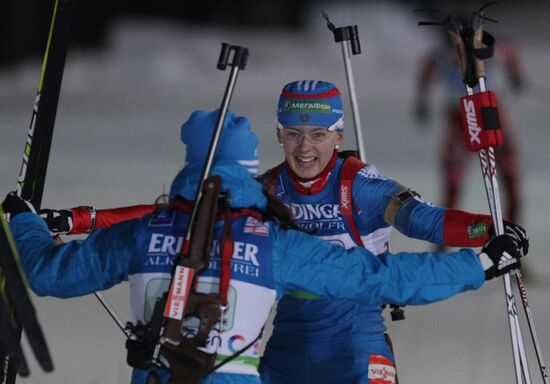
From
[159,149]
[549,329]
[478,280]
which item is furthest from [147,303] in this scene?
[159,149]

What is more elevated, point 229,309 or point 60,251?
point 60,251

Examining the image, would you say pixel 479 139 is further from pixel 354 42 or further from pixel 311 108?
pixel 354 42

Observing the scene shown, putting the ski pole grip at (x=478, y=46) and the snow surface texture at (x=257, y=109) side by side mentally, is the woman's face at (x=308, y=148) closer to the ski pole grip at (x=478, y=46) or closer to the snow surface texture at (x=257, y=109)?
the ski pole grip at (x=478, y=46)

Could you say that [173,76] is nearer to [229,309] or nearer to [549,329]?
[549,329]

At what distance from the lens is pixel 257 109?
979cm

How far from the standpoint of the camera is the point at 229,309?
296 centimetres

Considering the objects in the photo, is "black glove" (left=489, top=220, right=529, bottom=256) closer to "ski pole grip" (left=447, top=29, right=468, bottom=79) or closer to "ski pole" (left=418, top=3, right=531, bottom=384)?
"ski pole" (left=418, top=3, right=531, bottom=384)

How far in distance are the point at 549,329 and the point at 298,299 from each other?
2.60 m

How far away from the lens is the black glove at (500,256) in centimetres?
315

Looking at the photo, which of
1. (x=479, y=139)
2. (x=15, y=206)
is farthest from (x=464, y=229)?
(x=15, y=206)

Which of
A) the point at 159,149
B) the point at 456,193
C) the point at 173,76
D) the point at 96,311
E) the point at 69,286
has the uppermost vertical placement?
the point at 173,76

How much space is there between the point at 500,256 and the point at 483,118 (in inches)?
26.7

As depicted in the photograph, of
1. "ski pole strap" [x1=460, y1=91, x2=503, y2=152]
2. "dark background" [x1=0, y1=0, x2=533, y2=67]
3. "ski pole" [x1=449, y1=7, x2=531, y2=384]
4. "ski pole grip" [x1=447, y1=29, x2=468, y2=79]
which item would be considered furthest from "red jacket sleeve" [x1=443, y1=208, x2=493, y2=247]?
"dark background" [x1=0, y1=0, x2=533, y2=67]

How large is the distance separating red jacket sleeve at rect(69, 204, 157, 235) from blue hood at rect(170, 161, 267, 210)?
1.33m
